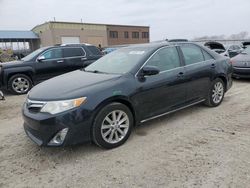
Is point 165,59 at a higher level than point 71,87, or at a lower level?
higher

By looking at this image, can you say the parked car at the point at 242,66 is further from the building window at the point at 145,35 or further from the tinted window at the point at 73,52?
the building window at the point at 145,35

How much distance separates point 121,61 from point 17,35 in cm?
4513

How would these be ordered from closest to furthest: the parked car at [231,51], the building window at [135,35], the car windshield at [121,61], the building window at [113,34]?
the car windshield at [121,61], the parked car at [231,51], the building window at [113,34], the building window at [135,35]

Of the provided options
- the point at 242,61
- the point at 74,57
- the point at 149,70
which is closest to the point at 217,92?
the point at 149,70

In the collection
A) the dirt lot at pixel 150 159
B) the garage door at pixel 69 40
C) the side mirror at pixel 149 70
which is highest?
the garage door at pixel 69 40

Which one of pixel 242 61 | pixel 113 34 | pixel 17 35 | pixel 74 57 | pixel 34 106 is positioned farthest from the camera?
pixel 113 34

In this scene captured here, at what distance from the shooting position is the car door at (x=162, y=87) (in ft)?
12.9

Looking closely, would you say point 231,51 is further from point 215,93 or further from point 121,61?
point 121,61

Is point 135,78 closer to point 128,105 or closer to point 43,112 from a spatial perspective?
point 128,105

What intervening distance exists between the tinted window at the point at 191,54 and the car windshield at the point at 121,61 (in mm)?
911

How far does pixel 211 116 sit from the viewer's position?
4.85 metres

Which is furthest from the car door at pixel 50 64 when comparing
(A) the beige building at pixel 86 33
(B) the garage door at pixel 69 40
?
(B) the garage door at pixel 69 40

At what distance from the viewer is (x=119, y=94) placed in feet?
11.8

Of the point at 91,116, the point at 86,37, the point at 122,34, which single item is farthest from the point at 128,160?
the point at 122,34
